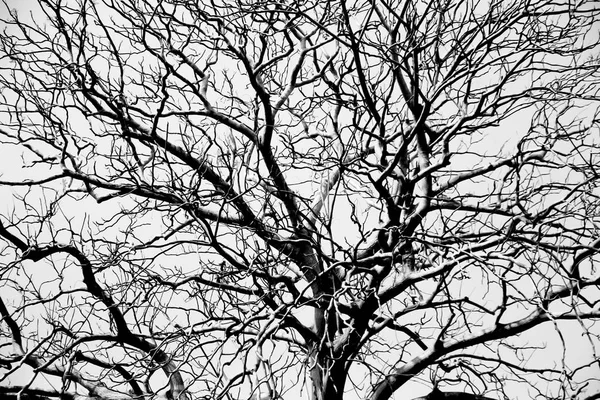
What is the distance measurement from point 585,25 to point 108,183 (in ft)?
18.7

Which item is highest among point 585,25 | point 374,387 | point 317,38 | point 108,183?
point 317,38

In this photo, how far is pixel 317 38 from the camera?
6992mm

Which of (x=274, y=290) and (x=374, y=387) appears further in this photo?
(x=374, y=387)

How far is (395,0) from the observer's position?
20.5 feet

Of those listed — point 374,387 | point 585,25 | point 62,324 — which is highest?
point 585,25

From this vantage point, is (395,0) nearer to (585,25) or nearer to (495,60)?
(495,60)

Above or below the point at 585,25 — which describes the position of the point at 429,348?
below

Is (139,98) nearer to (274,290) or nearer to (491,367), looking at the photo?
(274,290)

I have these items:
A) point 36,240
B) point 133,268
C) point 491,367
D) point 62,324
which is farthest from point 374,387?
point 36,240

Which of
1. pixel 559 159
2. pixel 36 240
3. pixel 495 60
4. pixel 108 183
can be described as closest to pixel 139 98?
pixel 108 183

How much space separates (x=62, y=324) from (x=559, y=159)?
18.9 feet

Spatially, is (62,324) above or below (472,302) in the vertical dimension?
above

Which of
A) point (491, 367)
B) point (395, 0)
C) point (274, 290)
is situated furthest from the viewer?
point (491, 367)

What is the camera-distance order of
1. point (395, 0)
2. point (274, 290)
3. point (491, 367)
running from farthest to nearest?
point (491, 367) → point (395, 0) → point (274, 290)
